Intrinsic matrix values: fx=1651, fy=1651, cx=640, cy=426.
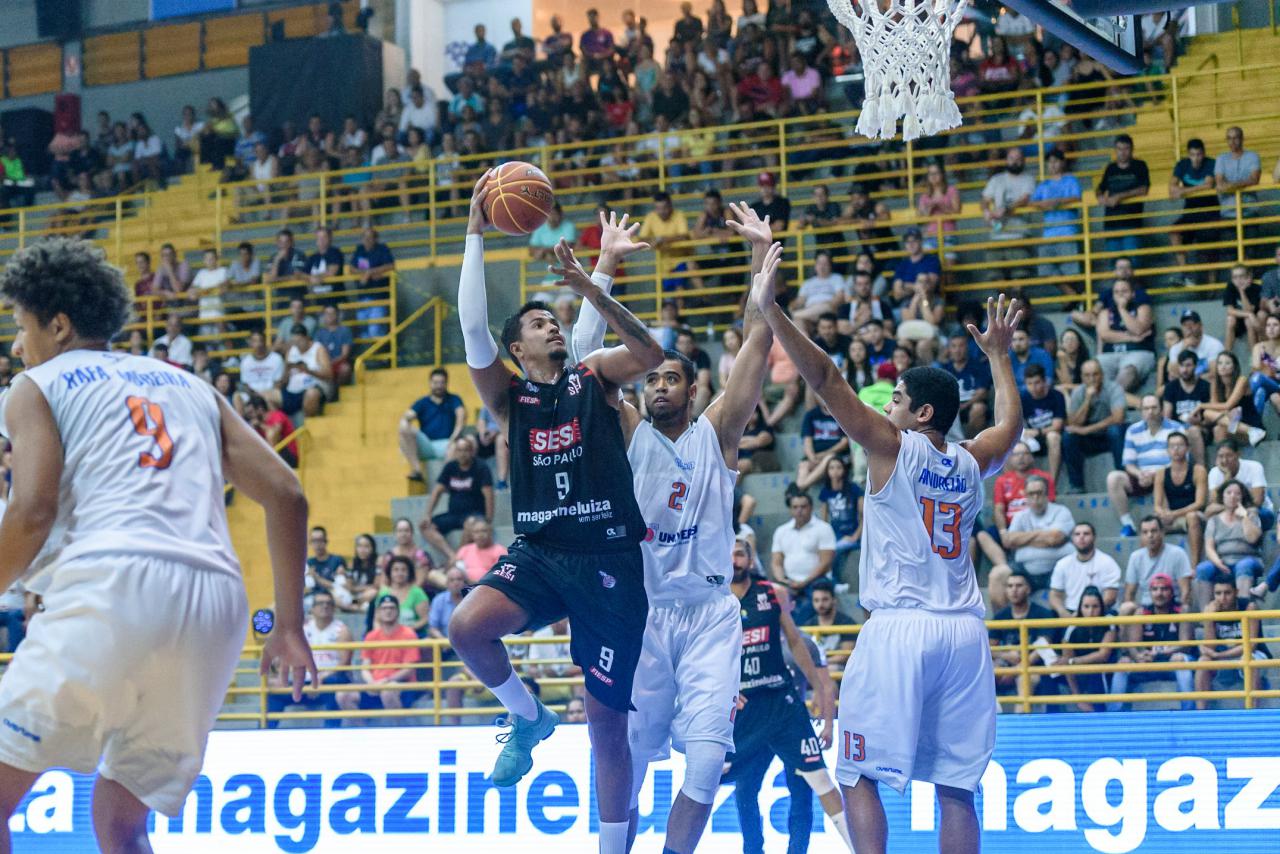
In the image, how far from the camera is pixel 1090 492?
46.1ft

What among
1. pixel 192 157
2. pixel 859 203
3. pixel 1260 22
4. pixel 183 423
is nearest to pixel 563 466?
pixel 183 423

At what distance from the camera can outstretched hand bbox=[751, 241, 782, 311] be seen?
21.3ft

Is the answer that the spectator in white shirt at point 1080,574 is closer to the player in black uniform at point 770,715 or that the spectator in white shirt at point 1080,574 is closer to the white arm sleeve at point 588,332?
the player in black uniform at point 770,715

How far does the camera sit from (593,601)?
22.1 ft

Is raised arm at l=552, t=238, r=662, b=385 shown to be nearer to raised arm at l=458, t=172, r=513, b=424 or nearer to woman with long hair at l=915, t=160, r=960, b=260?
raised arm at l=458, t=172, r=513, b=424

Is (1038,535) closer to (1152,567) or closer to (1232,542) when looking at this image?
(1152,567)

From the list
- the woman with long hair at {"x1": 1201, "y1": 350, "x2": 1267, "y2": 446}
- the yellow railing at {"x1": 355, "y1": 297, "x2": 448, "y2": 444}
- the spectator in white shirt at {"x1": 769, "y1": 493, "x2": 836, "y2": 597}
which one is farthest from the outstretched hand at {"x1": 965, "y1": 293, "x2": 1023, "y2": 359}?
the yellow railing at {"x1": 355, "y1": 297, "x2": 448, "y2": 444}

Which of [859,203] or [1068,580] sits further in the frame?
[859,203]

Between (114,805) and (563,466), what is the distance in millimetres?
2833

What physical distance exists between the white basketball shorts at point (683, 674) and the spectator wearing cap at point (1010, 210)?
993cm

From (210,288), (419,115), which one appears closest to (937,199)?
(419,115)

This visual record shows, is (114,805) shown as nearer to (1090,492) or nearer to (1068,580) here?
(1068,580)

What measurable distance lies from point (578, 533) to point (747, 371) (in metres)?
1.16

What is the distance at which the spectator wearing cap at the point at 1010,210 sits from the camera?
54.3 ft
